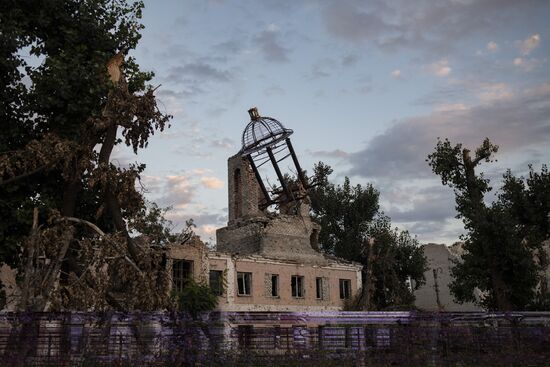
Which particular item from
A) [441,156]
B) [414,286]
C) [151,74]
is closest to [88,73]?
[151,74]

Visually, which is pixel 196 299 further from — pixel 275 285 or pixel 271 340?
pixel 271 340

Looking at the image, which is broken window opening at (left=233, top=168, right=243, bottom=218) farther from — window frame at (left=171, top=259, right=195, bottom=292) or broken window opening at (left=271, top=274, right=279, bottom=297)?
window frame at (left=171, top=259, right=195, bottom=292)

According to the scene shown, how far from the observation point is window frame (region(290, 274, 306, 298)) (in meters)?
34.0

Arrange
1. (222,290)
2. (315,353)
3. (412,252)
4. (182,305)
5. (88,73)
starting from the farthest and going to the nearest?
(412,252), (222,290), (182,305), (88,73), (315,353)

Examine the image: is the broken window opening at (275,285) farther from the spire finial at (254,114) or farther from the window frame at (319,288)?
the spire finial at (254,114)

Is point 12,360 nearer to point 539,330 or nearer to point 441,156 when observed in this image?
point 539,330

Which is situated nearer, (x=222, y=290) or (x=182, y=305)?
(x=182, y=305)

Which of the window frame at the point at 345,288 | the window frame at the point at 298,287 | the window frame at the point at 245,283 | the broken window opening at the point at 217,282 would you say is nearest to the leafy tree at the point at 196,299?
the broken window opening at the point at 217,282

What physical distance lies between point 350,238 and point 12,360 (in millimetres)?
38350

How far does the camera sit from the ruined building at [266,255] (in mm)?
30859

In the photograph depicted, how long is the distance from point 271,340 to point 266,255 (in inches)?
779

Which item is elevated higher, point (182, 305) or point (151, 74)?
point (151, 74)

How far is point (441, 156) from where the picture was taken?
32.9m

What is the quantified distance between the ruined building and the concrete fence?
54.0 ft
